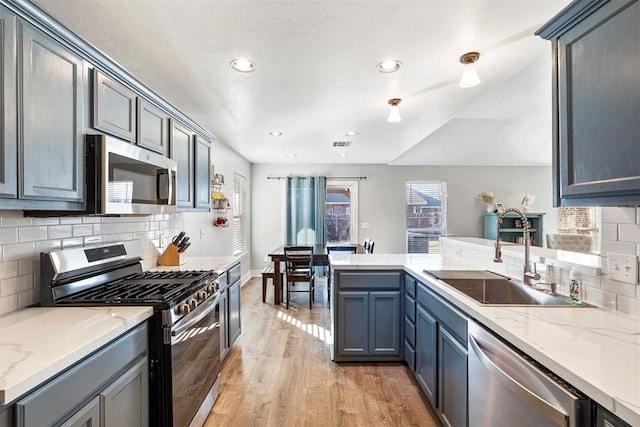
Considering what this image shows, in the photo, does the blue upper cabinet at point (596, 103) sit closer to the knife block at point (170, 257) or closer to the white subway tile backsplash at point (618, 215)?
the white subway tile backsplash at point (618, 215)

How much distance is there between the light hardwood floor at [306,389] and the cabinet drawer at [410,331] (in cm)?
32

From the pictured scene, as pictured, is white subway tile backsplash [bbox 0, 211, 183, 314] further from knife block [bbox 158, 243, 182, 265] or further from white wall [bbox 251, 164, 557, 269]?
white wall [bbox 251, 164, 557, 269]

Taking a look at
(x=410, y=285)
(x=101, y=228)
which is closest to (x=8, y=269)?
(x=101, y=228)

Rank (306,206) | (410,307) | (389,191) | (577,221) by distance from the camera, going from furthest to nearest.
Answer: (389,191)
(306,206)
(577,221)
(410,307)

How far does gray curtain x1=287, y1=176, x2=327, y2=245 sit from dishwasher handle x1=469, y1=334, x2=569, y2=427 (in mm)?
5117

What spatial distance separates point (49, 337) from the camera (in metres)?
1.21

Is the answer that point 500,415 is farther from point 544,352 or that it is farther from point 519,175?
point 519,175

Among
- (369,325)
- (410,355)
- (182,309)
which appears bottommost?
(410,355)

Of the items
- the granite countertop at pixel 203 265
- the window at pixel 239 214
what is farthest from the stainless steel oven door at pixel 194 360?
the window at pixel 239 214

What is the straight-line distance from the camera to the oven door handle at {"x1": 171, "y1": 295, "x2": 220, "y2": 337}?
168 cm

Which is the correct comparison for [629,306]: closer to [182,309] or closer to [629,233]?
[629,233]

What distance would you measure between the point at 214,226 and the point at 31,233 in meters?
2.81

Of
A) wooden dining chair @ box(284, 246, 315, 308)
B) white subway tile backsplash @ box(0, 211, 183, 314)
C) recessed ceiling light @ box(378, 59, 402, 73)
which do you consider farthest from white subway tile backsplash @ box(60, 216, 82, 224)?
wooden dining chair @ box(284, 246, 315, 308)

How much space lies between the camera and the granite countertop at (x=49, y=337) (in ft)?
3.06
